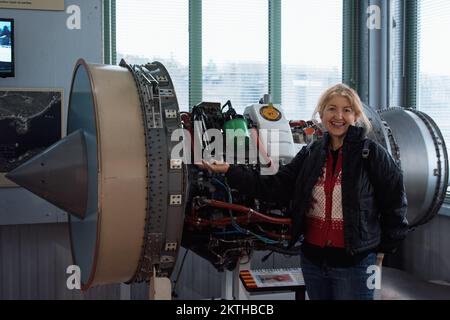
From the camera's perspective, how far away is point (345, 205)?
184 cm

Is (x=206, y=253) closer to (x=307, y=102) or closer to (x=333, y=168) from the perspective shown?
(x=333, y=168)

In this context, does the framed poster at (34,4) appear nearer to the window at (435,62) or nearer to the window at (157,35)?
the window at (157,35)

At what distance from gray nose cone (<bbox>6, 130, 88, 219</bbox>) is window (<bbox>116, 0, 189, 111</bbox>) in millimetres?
1817

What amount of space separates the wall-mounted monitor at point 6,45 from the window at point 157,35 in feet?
2.62

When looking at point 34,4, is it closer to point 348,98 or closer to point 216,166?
point 216,166

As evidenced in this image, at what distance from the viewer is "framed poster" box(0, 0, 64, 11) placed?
3.17 metres

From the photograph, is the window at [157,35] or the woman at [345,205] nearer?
the woman at [345,205]

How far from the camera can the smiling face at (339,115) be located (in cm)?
192

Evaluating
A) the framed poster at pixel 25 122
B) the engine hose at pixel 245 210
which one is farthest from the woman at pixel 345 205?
the framed poster at pixel 25 122

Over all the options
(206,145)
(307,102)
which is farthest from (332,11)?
(206,145)

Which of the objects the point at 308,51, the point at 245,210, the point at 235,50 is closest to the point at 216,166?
the point at 245,210

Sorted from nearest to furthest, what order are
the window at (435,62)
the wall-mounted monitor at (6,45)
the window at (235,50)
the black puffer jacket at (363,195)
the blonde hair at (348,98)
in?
the black puffer jacket at (363,195)
the blonde hair at (348,98)
the wall-mounted monitor at (6,45)
the window at (435,62)
the window at (235,50)

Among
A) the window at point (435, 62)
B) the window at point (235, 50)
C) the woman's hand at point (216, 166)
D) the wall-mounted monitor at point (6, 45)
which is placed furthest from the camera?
the window at point (235, 50)

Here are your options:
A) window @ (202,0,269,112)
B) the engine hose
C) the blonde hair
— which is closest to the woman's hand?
the engine hose
